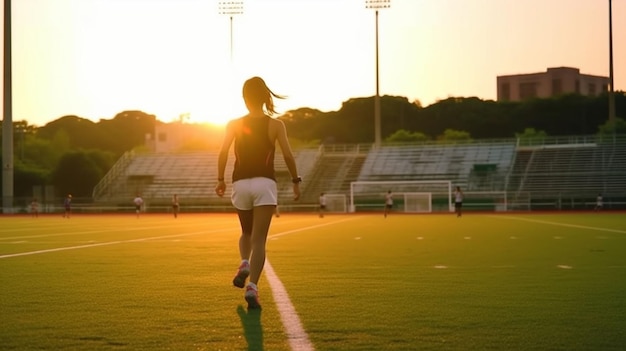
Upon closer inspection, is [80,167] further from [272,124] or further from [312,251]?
[272,124]

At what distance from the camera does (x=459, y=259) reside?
35.7ft

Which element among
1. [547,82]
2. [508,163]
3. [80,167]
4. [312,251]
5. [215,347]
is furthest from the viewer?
[547,82]

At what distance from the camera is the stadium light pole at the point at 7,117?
49969mm

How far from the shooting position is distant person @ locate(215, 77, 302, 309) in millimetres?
6281

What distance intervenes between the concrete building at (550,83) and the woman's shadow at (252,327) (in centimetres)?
11008

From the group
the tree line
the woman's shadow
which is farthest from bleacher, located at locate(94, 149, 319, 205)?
the woman's shadow

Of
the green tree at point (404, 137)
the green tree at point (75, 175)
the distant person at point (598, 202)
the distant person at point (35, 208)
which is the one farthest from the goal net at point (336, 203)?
the green tree at point (404, 137)

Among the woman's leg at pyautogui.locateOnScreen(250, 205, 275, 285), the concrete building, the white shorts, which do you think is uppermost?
the concrete building

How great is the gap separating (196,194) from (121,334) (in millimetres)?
60132

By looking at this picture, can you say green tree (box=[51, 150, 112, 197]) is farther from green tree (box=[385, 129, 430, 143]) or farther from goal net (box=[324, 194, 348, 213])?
green tree (box=[385, 129, 430, 143])

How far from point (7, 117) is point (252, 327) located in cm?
5008

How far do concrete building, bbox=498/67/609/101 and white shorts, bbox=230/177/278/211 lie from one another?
4308 inches

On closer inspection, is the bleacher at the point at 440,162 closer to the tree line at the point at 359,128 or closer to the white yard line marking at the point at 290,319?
the tree line at the point at 359,128

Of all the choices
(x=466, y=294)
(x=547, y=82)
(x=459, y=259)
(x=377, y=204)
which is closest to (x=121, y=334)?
(x=466, y=294)
